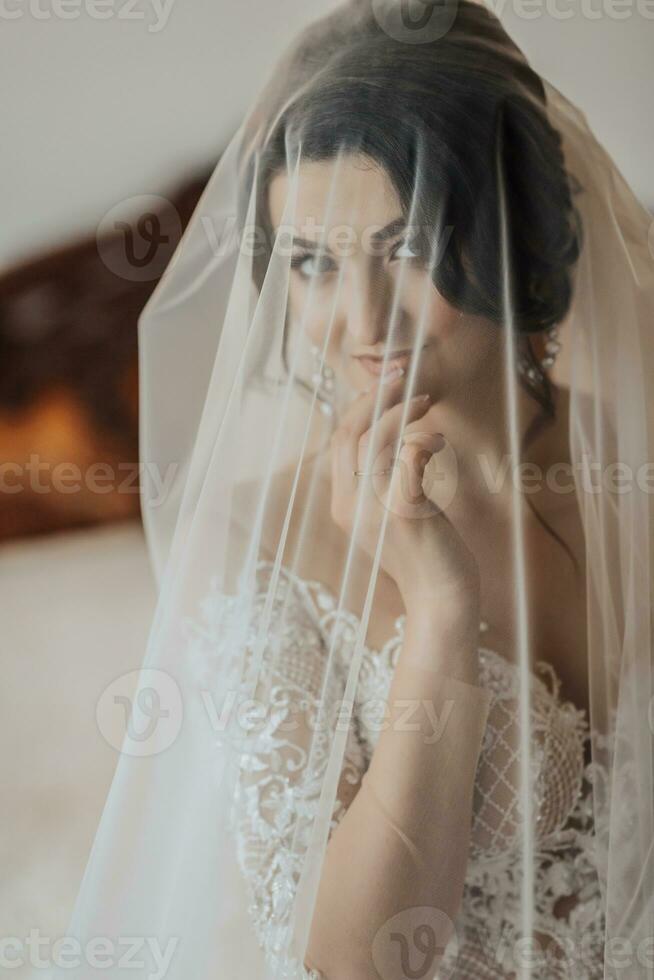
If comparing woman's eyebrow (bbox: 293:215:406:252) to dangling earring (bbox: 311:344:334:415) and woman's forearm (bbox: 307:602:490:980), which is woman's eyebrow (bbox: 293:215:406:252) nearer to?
dangling earring (bbox: 311:344:334:415)

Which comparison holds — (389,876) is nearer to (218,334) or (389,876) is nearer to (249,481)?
(249,481)

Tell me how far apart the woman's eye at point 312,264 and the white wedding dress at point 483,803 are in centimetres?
27

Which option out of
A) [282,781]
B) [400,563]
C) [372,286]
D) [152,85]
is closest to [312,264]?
[372,286]

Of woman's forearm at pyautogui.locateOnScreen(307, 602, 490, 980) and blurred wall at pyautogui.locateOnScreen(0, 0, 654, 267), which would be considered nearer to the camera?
woman's forearm at pyautogui.locateOnScreen(307, 602, 490, 980)

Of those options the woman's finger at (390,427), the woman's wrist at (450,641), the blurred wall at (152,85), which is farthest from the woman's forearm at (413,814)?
the blurred wall at (152,85)

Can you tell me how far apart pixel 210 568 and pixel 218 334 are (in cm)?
34

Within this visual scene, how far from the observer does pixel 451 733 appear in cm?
74

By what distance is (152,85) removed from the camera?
133 centimetres

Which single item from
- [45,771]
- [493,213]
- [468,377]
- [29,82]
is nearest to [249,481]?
[468,377]

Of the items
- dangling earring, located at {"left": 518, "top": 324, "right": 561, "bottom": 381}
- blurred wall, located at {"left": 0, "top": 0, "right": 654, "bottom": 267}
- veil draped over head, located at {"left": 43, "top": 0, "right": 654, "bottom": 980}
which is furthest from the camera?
blurred wall, located at {"left": 0, "top": 0, "right": 654, "bottom": 267}

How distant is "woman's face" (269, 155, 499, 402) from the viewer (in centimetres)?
74

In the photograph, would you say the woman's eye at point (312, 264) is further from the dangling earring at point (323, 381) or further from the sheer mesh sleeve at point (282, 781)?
the sheer mesh sleeve at point (282, 781)

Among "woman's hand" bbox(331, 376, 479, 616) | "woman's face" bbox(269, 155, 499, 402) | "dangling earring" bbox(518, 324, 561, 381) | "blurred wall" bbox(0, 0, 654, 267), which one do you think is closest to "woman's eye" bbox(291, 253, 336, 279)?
"woman's face" bbox(269, 155, 499, 402)

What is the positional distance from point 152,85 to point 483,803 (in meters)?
1.13
